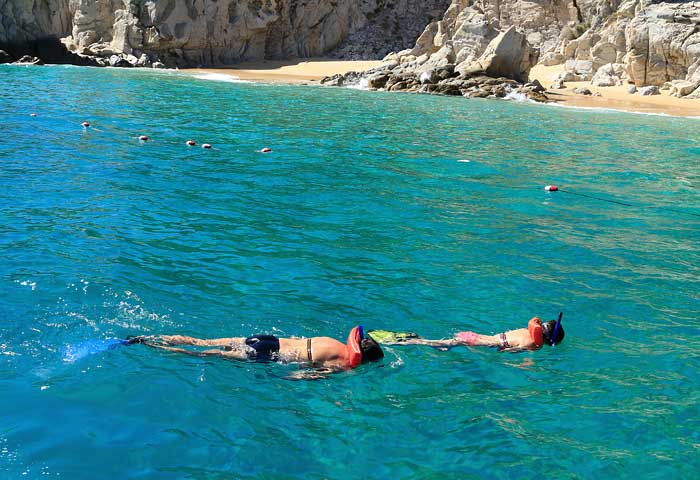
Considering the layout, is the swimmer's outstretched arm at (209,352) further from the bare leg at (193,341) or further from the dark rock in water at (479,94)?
the dark rock in water at (479,94)

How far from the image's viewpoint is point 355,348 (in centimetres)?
612

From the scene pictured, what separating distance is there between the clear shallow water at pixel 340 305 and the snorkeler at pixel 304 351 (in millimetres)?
129

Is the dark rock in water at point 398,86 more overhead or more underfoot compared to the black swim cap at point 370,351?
more overhead

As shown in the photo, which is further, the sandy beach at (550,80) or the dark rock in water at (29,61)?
the dark rock in water at (29,61)

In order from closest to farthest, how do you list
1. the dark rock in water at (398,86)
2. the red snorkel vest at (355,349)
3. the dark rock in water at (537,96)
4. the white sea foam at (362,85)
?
the red snorkel vest at (355,349), the dark rock in water at (537,96), the dark rock in water at (398,86), the white sea foam at (362,85)

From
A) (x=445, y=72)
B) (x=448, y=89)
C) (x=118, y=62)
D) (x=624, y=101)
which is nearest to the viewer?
(x=624, y=101)

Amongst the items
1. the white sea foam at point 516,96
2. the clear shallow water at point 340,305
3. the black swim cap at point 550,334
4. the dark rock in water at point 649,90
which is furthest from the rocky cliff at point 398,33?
the black swim cap at point 550,334

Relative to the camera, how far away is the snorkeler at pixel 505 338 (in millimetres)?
6719

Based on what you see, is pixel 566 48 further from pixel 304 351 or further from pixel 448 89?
pixel 304 351

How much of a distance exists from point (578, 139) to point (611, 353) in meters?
17.3

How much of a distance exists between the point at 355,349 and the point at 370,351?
0.49 feet

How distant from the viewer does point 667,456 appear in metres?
5.21

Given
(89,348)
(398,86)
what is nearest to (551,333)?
(89,348)

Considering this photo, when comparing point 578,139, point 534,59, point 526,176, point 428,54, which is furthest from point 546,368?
point 428,54
